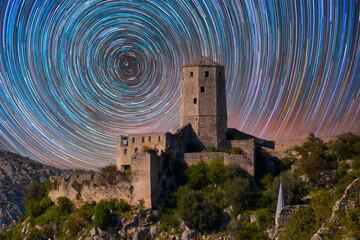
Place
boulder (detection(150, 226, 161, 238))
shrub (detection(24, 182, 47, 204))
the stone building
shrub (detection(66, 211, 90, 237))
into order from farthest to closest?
1. shrub (detection(24, 182, 47, 204))
2. shrub (detection(66, 211, 90, 237))
3. the stone building
4. boulder (detection(150, 226, 161, 238))

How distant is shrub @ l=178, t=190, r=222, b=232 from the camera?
57.9 meters

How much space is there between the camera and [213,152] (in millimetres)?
65375

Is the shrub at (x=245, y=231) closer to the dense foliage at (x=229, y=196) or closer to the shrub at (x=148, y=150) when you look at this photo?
the dense foliage at (x=229, y=196)

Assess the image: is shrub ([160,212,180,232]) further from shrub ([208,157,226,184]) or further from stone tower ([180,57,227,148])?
stone tower ([180,57,227,148])

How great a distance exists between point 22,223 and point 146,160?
19.4 meters

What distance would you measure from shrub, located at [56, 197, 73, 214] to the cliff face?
52.6 m

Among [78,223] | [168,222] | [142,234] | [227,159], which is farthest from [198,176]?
[78,223]

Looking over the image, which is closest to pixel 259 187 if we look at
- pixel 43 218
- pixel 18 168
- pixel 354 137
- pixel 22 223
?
pixel 354 137

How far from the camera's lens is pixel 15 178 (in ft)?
456

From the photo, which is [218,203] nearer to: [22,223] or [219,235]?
[219,235]

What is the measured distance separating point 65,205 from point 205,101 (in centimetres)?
1792

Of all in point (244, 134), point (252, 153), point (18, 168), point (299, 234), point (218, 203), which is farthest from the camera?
point (18, 168)

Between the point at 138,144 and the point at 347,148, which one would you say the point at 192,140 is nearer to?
the point at 138,144

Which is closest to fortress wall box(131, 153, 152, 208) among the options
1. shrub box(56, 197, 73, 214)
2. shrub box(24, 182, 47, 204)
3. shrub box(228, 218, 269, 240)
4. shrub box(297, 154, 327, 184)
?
shrub box(56, 197, 73, 214)
